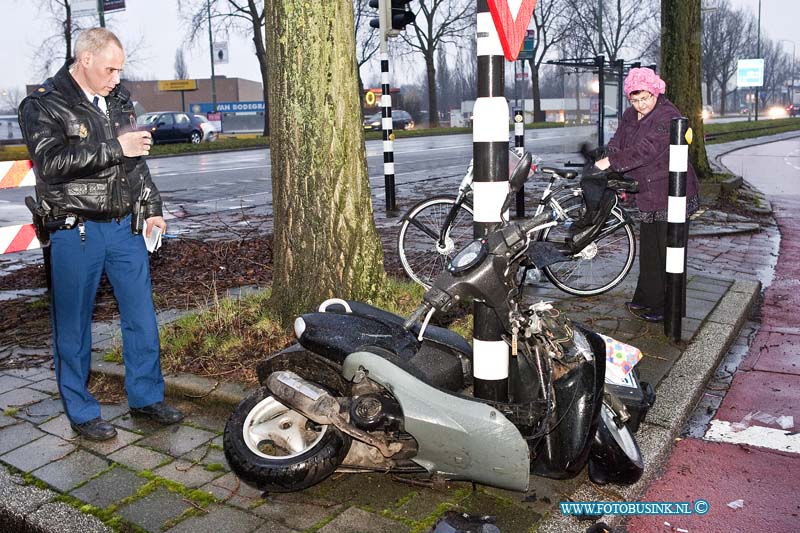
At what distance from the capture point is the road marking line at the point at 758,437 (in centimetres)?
394

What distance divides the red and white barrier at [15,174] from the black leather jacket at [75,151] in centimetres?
249

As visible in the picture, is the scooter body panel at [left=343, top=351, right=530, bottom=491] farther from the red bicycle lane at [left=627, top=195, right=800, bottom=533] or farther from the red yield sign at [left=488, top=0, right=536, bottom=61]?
the red yield sign at [left=488, top=0, right=536, bottom=61]

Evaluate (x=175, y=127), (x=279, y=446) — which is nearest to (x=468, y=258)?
(x=279, y=446)

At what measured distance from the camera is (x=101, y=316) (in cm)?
616

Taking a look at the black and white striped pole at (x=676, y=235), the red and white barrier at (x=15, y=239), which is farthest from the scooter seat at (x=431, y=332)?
the red and white barrier at (x=15, y=239)

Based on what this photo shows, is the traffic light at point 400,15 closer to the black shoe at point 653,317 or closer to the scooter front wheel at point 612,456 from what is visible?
the black shoe at point 653,317

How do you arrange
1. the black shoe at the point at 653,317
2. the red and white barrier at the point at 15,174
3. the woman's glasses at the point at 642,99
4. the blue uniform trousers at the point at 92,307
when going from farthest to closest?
1. the red and white barrier at the point at 15,174
2. the black shoe at the point at 653,317
3. the woman's glasses at the point at 642,99
4. the blue uniform trousers at the point at 92,307

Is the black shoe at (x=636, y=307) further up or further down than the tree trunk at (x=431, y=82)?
further down

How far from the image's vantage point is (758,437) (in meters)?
4.04

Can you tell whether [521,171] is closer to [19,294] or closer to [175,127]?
[19,294]

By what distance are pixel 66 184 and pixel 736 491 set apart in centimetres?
337

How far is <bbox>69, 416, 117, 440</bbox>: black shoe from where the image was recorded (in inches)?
153

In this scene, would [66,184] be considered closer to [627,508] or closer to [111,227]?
[111,227]

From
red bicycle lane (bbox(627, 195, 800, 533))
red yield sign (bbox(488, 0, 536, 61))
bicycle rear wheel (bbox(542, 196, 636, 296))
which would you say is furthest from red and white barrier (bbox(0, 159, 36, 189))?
red bicycle lane (bbox(627, 195, 800, 533))
